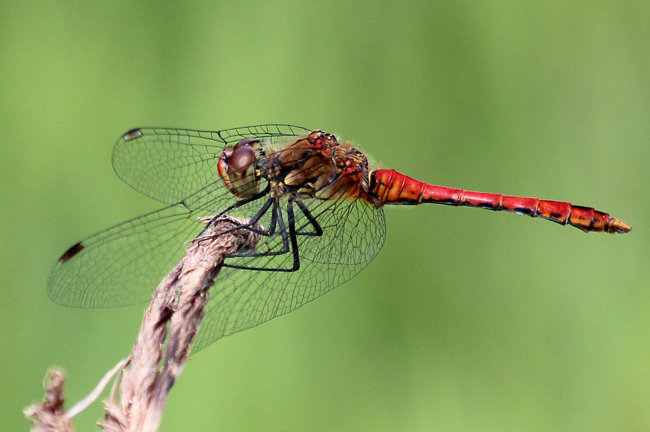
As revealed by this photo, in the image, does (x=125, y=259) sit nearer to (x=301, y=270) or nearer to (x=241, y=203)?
(x=241, y=203)

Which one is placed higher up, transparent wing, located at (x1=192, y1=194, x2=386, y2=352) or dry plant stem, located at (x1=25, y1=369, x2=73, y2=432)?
transparent wing, located at (x1=192, y1=194, x2=386, y2=352)

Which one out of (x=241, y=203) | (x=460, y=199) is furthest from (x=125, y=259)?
(x=460, y=199)

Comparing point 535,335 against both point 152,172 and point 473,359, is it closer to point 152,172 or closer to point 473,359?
point 473,359

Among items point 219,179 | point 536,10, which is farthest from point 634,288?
point 219,179

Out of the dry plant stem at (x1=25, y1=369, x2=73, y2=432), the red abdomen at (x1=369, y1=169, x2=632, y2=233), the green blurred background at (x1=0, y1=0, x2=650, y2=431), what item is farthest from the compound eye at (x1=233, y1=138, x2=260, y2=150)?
the dry plant stem at (x1=25, y1=369, x2=73, y2=432)

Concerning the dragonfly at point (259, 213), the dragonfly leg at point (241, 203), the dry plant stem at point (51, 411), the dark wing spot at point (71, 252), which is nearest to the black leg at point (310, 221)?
the dragonfly at point (259, 213)

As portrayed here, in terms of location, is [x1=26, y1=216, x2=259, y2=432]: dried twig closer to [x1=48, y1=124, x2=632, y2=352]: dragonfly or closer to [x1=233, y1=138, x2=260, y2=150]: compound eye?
[x1=48, y1=124, x2=632, y2=352]: dragonfly
